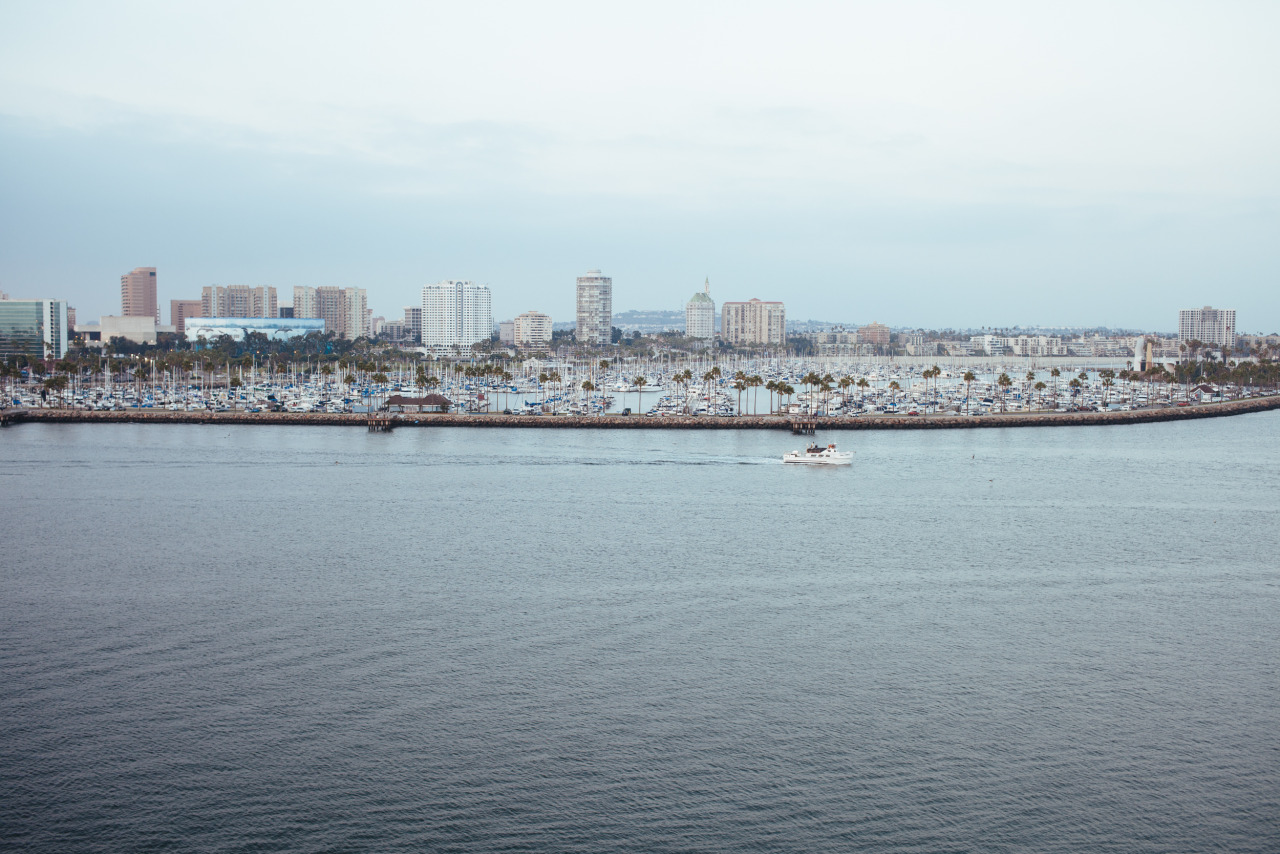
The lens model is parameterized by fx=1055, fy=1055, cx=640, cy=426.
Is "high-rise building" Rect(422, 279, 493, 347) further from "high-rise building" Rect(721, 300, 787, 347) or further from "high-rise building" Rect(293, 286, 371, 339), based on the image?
"high-rise building" Rect(721, 300, 787, 347)

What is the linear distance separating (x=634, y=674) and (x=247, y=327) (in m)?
95.0

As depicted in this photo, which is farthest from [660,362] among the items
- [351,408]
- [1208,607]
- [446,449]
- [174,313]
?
[1208,607]

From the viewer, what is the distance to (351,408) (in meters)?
44.8

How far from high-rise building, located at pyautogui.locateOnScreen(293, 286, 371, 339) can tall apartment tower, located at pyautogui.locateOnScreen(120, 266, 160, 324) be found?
20.1 meters

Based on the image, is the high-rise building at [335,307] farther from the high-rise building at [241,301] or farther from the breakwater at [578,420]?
the breakwater at [578,420]

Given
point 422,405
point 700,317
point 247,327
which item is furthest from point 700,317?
point 422,405

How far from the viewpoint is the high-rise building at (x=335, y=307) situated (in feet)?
424

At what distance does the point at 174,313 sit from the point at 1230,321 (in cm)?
14070

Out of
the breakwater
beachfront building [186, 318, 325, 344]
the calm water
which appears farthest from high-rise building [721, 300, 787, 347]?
the calm water

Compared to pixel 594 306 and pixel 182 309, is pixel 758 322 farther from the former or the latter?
pixel 182 309

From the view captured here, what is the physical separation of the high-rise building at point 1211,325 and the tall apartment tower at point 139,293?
136 metres

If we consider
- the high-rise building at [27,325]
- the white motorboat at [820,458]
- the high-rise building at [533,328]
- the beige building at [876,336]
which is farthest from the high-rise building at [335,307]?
the white motorboat at [820,458]

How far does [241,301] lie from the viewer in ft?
433

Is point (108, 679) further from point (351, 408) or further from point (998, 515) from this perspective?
point (351, 408)
